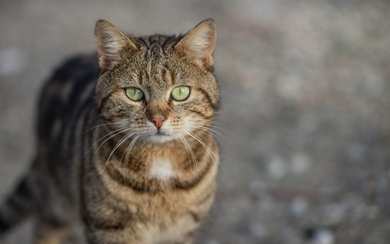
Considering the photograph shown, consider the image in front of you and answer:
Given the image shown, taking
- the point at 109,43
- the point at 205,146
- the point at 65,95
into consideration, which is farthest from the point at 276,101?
the point at 109,43

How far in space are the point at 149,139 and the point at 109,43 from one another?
1.63ft

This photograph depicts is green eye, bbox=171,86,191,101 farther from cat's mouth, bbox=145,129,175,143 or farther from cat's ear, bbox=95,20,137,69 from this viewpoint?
cat's ear, bbox=95,20,137,69

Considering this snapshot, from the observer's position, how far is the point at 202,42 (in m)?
2.37

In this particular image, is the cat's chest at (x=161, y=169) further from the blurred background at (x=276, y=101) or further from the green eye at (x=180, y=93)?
the blurred background at (x=276, y=101)

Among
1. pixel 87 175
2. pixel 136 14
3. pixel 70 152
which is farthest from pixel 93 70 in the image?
pixel 136 14

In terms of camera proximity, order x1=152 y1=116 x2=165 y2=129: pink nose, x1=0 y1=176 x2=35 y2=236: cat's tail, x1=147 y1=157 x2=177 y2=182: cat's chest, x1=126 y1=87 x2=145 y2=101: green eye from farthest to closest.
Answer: x1=0 y1=176 x2=35 y2=236: cat's tail
x1=147 y1=157 x2=177 y2=182: cat's chest
x1=126 y1=87 x2=145 y2=101: green eye
x1=152 y1=116 x2=165 y2=129: pink nose

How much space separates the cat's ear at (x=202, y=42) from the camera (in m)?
2.31

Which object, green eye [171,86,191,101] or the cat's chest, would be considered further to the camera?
the cat's chest

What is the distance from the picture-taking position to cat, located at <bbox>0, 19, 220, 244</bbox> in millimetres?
2244

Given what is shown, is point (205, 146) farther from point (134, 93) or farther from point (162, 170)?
point (134, 93)

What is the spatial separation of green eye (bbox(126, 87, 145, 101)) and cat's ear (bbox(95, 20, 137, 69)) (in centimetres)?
19

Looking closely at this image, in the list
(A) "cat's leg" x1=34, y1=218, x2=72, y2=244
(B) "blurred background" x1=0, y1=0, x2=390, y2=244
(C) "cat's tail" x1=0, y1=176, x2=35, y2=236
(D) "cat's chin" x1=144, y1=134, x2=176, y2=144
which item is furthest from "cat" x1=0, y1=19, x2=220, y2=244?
(B) "blurred background" x1=0, y1=0, x2=390, y2=244

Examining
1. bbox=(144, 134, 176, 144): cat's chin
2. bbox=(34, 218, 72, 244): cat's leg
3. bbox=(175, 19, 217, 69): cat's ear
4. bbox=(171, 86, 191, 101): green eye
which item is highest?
bbox=(175, 19, 217, 69): cat's ear

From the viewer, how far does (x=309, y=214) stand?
11.5 feet
